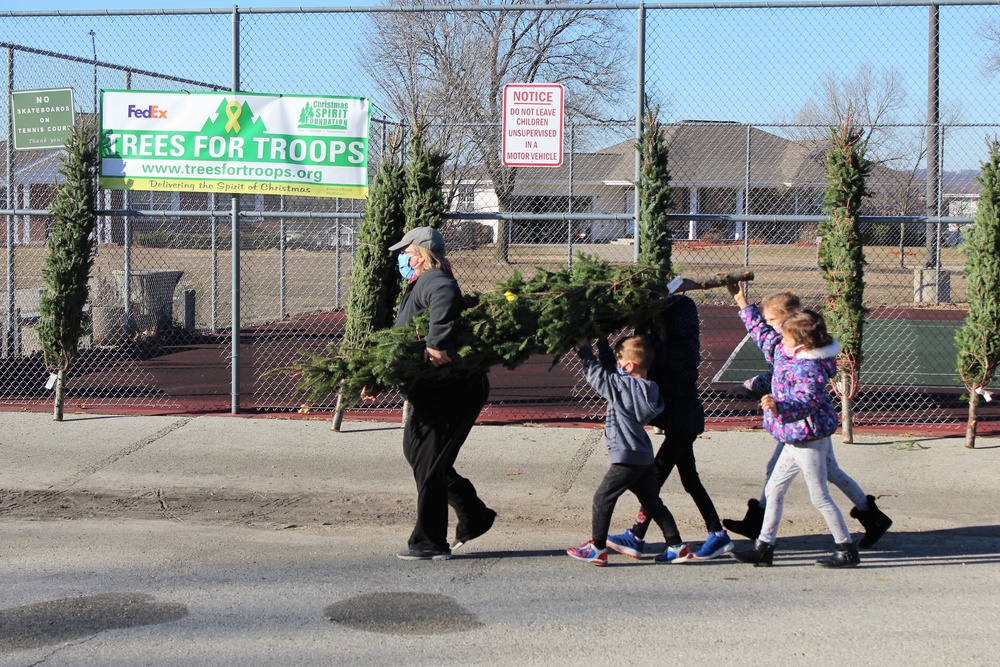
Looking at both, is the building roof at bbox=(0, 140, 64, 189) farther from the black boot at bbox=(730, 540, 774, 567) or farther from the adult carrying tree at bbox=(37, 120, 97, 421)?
A: the black boot at bbox=(730, 540, 774, 567)

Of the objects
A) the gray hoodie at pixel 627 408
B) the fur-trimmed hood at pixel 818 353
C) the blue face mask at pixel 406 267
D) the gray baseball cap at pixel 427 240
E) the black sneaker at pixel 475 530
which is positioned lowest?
the black sneaker at pixel 475 530

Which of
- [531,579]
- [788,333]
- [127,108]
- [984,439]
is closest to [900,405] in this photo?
[984,439]

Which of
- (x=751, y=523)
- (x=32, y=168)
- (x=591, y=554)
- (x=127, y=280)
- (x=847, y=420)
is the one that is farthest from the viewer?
(x=32, y=168)

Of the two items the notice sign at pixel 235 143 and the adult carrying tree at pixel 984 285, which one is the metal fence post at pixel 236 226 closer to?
the notice sign at pixel 235 143

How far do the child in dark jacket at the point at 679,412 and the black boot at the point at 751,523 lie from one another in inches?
6.9

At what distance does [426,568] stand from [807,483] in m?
2.10

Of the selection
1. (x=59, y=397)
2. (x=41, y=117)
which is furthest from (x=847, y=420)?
(x=41, y=117)

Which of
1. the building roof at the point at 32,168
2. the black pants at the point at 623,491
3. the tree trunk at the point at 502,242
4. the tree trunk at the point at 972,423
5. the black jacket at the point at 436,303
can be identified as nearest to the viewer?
the black jacket at the point at 436,303

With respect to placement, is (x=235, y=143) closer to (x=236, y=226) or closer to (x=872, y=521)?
(x=236, y=226)

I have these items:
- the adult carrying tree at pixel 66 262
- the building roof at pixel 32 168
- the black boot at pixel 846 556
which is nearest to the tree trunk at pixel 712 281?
the black boot at pixel 846 556

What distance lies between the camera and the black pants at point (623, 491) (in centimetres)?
543

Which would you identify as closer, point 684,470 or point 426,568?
point 426,568

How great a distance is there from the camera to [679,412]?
5.64 meters

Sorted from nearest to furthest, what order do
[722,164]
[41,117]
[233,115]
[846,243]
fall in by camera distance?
[846,243]
[233,115]
[41,117]
[722,164]
